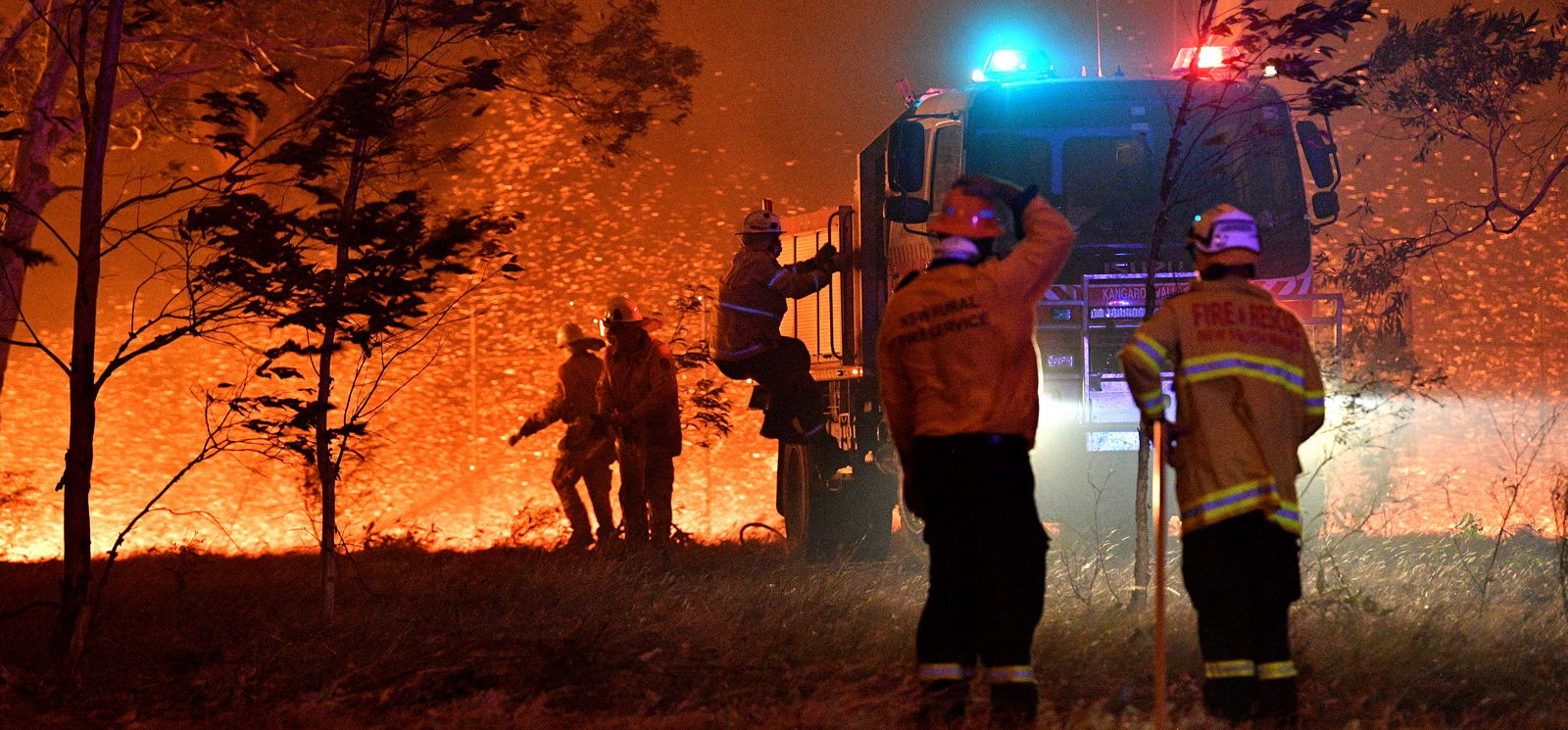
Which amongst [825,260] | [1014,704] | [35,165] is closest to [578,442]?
[825,260]

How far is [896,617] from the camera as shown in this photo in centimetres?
766

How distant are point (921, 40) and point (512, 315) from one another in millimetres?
5922

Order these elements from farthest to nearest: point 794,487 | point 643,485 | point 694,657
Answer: point 794,487 → point 643,485 → point 694,657

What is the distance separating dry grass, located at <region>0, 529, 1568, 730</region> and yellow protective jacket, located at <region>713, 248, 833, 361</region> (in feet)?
6.08

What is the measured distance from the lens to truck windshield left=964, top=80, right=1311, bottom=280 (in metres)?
9.41

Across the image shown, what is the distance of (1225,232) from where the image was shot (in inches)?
208

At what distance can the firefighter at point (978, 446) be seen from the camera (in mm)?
5074

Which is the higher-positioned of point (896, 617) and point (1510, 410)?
point (1510, 410)

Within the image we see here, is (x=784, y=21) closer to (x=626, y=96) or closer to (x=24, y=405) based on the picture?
(x=626, y=96)

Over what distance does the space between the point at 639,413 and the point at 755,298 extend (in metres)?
1.28

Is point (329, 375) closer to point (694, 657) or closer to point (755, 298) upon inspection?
point (694, 657)

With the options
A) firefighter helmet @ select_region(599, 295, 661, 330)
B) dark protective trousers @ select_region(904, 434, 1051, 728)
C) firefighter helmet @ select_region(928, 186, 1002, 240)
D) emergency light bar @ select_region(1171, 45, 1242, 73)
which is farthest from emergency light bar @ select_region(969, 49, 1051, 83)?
dark protective trousers @ select_region(904, 434, 1051, 728)

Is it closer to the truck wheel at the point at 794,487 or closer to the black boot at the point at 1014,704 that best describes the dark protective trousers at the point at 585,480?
the truck wheel at the point at 794,487

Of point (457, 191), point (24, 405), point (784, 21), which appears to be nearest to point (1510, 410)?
point (784, 21)
